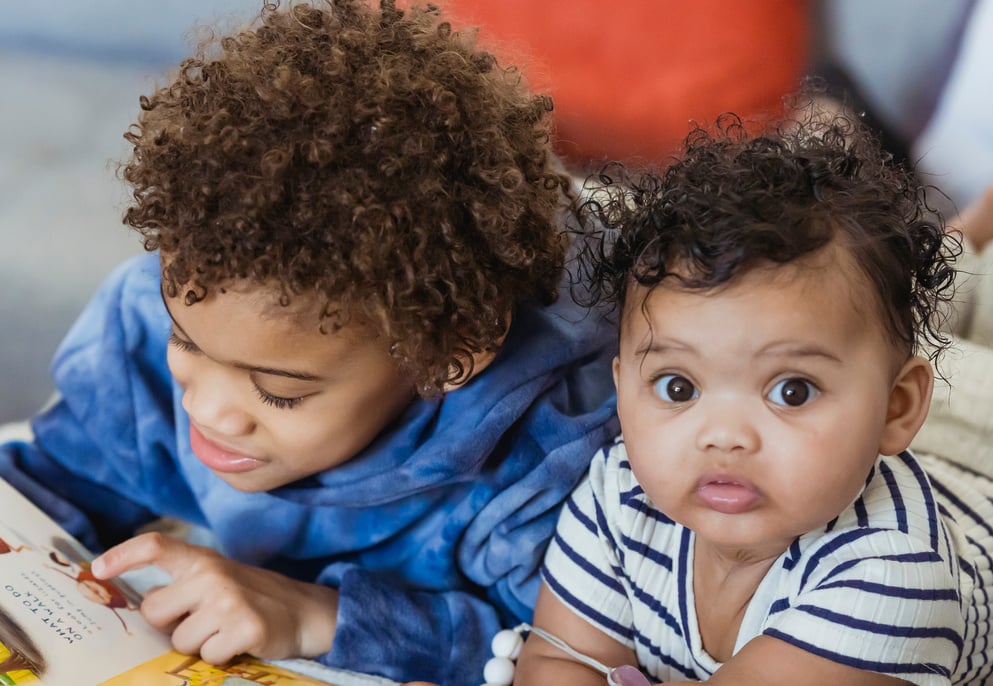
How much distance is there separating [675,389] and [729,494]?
0.08 meters

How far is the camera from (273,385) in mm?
808

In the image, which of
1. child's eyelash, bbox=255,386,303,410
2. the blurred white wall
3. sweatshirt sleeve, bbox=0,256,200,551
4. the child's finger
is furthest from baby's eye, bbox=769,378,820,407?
the blurred white wall

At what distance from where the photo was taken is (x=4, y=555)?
2.86ft

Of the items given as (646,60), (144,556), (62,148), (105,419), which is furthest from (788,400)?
(62,148)

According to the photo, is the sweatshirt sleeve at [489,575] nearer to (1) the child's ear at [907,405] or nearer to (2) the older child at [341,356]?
(2) the older child at [341,356]

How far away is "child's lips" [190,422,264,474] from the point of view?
2.85 ft

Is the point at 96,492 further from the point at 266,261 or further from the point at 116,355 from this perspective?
the point at 266,261

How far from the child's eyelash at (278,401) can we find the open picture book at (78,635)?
0.69 feet

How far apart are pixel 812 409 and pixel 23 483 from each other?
30.1 inches

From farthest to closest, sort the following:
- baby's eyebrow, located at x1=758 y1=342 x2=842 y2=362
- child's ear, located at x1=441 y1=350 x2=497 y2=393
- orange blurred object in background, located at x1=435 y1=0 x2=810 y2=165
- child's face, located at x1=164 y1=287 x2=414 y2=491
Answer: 1. orange blurred object in background, located at x1=435 y1=0 x2=810 y2=165
2. child's ear, located at x1=441 y1=350 x2=497 y2=393
3. child's face, located at x1=164 y1=287 x2=414 y2=491
4. baby's eyebrow, located at x1=758 y1=342 x2=842 y2=362

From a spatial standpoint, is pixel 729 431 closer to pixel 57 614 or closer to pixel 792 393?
pixel 792 393

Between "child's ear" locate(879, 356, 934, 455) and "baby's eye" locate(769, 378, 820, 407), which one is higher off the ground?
"child's ear" locate(879, 356, 934, 455)

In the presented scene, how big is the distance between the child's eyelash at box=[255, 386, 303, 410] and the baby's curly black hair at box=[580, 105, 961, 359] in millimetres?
258

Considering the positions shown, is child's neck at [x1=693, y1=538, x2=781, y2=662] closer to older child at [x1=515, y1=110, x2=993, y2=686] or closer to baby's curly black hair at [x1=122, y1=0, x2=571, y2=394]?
older child at [x1=515, y1=110, x2=993, y2=686]
